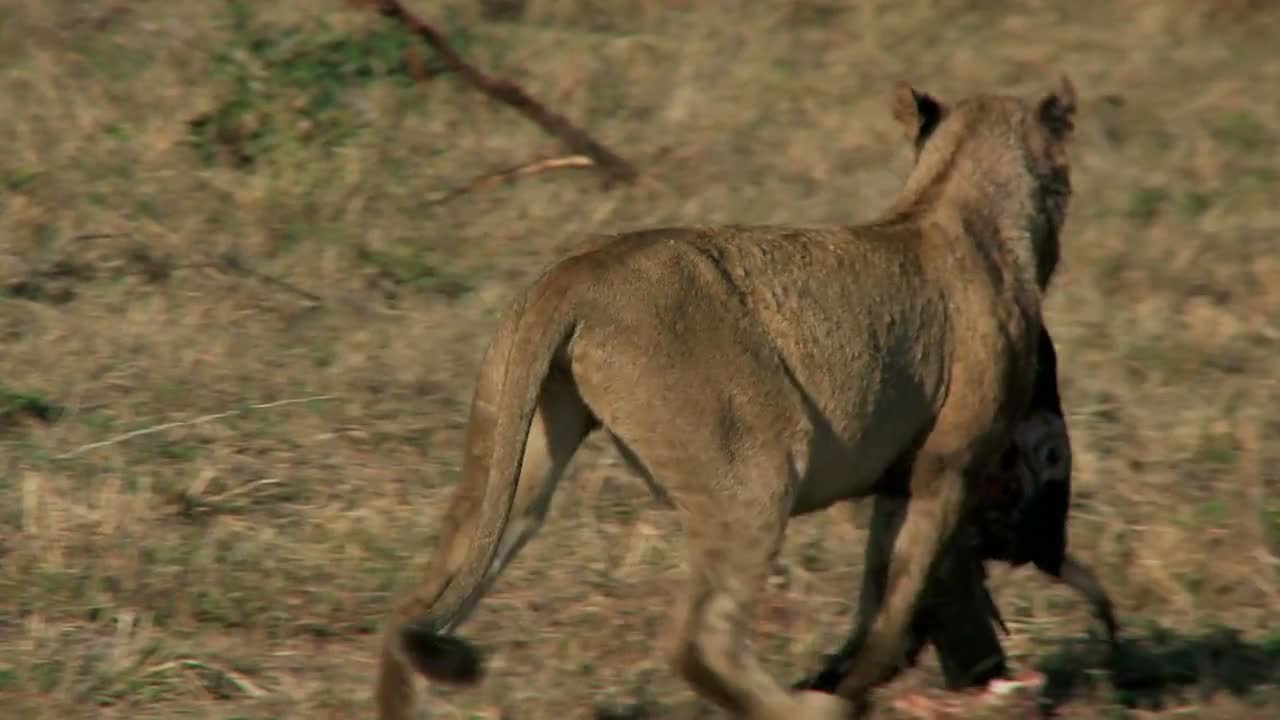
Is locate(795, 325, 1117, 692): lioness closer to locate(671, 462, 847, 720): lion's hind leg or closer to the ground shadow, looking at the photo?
the ground shadow

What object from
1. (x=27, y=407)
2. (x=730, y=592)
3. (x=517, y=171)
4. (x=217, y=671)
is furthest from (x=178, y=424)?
(x=517, y=171)

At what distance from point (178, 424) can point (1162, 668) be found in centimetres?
271

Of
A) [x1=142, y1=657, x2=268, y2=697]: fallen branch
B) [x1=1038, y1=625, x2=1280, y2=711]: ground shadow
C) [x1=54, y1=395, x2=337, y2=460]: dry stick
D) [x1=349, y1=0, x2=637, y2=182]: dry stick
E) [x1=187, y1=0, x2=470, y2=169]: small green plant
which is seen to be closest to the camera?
[x1=142, y1=657, x2=268, y2=697]: fallen branch

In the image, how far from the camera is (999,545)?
5363 millimetres

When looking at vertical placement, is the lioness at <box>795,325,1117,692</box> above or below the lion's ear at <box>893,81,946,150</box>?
below

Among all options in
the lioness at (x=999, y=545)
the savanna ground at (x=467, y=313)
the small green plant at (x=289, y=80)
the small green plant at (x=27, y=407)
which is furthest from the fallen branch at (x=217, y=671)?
the small green plant at (x=289, y=80)

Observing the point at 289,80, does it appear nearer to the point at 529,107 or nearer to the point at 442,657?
the point at 529,107

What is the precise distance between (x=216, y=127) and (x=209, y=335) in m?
2.04

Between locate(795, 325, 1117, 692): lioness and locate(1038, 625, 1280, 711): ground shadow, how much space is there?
0.18 m

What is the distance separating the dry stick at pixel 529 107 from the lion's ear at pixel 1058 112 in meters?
3.89

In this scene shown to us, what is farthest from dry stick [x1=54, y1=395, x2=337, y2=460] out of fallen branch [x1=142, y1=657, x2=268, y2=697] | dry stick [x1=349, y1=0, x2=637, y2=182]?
dry stick [x1=349, y1=0, x2=637, y2=182]

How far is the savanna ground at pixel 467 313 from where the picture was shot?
5.53 metres

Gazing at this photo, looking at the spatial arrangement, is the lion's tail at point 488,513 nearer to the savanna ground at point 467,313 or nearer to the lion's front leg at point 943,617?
the savanna ground at point 467,313

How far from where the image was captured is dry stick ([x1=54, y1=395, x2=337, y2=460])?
639cm
